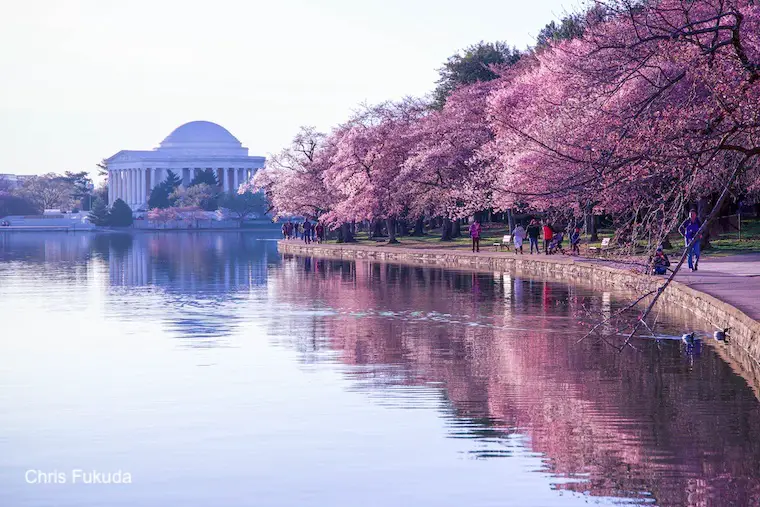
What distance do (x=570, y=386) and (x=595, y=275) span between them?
74.3ft

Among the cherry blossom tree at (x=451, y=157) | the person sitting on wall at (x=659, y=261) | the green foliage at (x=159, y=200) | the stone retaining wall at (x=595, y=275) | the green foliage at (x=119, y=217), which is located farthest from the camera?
the green foliage at (x=159, y=200)

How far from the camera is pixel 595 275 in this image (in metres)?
39.4

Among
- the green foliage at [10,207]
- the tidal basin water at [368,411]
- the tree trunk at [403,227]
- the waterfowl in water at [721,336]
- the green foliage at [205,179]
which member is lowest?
the tidal basin water at [368,411]

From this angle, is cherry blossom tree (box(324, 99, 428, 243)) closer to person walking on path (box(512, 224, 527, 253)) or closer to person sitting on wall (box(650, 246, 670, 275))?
person walking on path (box(512, 224, 527, 253))

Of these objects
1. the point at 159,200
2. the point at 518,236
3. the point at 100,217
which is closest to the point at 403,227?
the point at 518,236

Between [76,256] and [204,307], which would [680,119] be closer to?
[204,307]

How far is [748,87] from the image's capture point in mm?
17047

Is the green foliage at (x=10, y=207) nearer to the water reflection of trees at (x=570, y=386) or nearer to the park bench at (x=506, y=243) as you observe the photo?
the park bench at (x=506, y=243)

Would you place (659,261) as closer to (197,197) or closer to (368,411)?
(368,411)

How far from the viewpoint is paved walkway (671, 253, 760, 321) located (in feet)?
79.4

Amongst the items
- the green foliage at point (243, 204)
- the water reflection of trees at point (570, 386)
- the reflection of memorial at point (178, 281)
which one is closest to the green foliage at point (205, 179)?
the green foliage at point (243, 204)

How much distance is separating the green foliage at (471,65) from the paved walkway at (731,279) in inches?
1639

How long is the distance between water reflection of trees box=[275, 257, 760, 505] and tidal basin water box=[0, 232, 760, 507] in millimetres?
41

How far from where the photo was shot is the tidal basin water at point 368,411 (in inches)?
452
